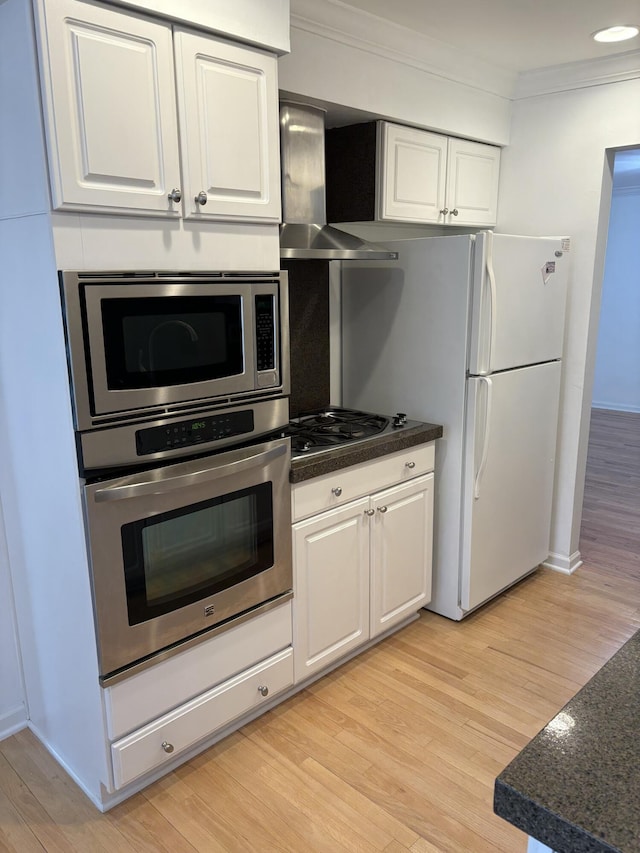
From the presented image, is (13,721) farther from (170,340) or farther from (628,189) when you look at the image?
(628,189)

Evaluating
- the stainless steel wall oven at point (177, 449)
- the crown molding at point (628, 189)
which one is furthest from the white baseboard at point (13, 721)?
the crown molding at point (628, 189)

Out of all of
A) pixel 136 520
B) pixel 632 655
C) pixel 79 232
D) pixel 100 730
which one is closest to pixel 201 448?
pixel 136 520

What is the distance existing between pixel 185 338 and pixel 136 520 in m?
0.52

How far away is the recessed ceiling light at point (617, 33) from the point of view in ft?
8.29

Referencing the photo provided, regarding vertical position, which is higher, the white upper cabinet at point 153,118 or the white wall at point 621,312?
the white upper cabinet at point 153,118

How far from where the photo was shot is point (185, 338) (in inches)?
71.9

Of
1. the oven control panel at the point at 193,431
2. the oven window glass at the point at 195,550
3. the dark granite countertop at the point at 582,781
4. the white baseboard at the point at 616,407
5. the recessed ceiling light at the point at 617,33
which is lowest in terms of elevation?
the white baseboard at the point at 616,407

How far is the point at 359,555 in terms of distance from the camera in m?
2.54

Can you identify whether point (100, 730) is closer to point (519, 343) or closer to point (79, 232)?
point (79, 232)

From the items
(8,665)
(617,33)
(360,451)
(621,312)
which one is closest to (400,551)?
(360,451)

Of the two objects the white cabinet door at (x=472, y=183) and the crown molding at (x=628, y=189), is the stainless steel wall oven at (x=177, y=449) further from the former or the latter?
the crown molding at (x=628, y=189)

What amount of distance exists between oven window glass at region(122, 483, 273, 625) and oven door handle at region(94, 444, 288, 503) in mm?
86

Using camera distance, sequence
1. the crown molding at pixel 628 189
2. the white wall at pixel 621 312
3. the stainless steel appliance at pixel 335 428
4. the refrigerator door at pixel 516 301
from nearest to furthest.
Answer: the stainless steel appliance at pixel 335 428
the refrigerator door at pixel 516 301
the crown molding at pixel 628 189
the white wall at pixel 621 312

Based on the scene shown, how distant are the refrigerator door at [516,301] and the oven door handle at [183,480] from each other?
3.49 feet
